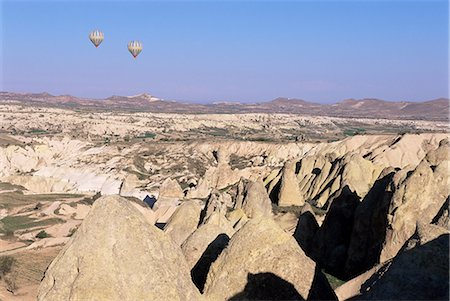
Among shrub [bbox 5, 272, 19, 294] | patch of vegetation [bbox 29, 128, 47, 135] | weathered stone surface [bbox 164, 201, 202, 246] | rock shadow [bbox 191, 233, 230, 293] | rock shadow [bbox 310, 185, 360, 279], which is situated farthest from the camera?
patch of vegetation [bbox 29, 128, 47, 135]

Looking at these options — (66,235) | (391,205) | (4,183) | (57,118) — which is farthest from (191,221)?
(57,118)

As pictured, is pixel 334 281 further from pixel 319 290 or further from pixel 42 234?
pixel 42 234

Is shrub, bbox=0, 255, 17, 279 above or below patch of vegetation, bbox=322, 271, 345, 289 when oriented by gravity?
below

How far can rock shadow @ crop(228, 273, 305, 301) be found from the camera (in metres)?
9.55

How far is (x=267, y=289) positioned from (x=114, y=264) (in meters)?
2.85

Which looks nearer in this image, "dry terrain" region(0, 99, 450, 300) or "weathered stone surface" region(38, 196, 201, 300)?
"weathered stone surface" region(38, 196, 201, 300)

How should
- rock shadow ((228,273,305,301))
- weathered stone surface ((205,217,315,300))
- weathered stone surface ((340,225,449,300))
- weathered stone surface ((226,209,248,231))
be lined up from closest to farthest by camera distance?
1. weathered stone surface ((340,225,449,300))
2. rock shadow ((228,273,305,301))
3. weathered stone surface ((205,217,315,300))
4. weathered stone surface ((226,209,248,231))

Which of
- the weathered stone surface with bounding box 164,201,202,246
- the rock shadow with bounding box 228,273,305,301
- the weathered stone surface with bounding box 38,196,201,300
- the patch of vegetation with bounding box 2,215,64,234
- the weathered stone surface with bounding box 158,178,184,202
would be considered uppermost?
the weathered stone surface with bounding box 38,196,201,300

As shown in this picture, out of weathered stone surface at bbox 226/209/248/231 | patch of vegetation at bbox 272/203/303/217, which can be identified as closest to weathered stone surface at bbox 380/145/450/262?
weathered stone surface at bbox 226/209/248/231

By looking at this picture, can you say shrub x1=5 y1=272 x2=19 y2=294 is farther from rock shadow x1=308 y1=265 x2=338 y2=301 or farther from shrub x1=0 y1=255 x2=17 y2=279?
rock shadow x1=308 y1=265 x2=338 y2=301

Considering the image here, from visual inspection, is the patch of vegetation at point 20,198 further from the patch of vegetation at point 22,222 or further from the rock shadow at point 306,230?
the rock shadow at point 306,230

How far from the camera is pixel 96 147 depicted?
88625 millimetres

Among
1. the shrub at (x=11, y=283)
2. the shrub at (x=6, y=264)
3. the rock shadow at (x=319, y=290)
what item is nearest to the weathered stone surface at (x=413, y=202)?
the rock shadow at (x=319, y=290)

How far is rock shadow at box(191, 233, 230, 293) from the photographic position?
38.8 feet
